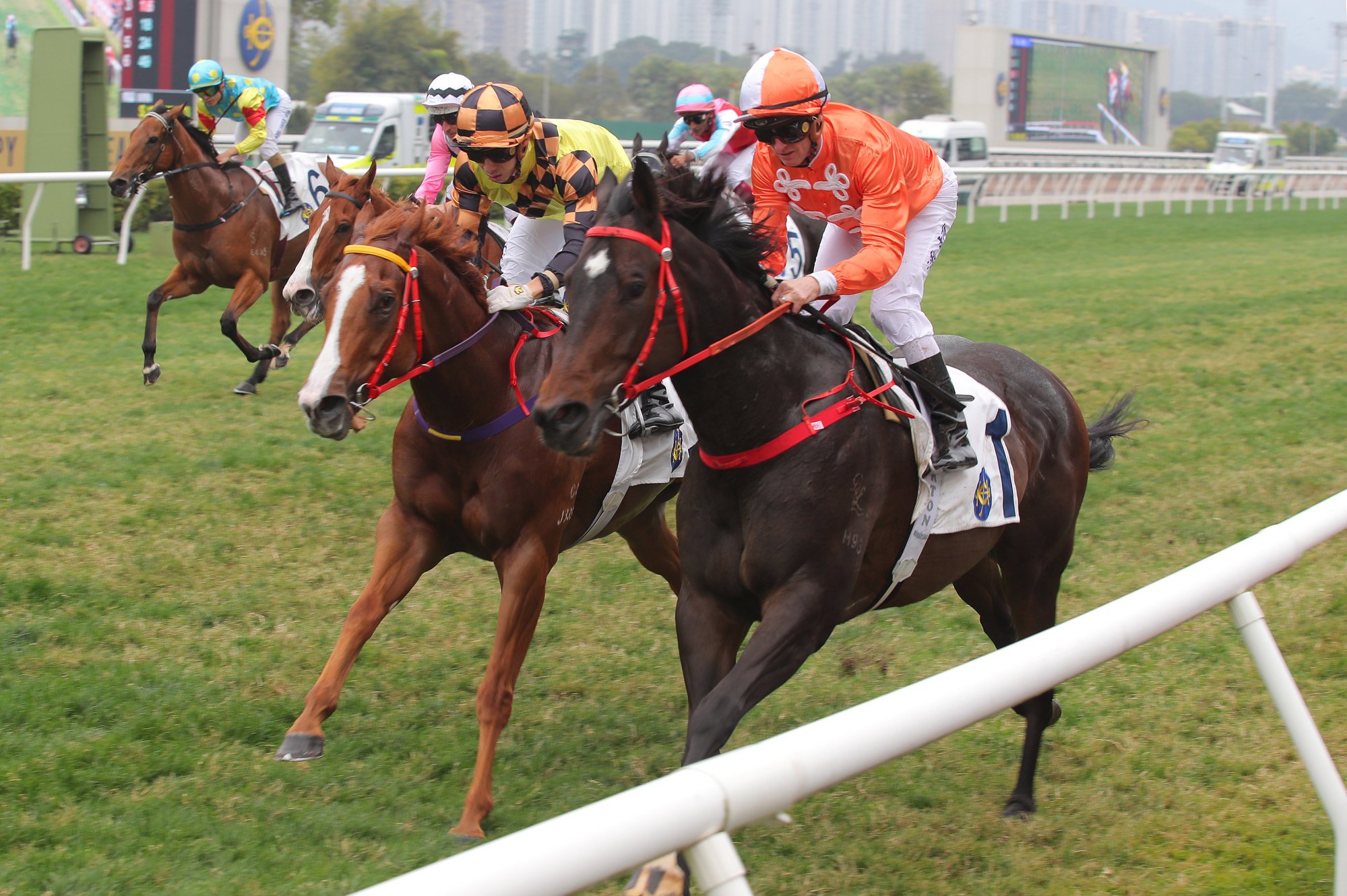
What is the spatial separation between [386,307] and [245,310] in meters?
5.07

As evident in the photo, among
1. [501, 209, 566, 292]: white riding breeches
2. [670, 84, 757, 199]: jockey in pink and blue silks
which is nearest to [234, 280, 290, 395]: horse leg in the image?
[670, 84, 757, 199]: jockey in pink and blue silks

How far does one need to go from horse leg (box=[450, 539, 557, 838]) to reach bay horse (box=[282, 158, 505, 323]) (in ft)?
3.18

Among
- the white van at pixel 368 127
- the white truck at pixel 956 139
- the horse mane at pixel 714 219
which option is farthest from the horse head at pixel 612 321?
the white truck at pixel 956 139

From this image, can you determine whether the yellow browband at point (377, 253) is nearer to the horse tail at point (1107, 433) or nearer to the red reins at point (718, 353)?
the red reins at point (718, 353)

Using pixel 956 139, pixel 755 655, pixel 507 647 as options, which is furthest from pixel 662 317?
pixel 956 139

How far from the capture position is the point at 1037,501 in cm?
393

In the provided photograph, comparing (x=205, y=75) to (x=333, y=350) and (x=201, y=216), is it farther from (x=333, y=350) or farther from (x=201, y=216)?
(x=333, y=350)

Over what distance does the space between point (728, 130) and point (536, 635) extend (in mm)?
5038

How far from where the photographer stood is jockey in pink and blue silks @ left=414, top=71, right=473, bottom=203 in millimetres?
5199

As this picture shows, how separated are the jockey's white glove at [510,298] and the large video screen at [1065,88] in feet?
180

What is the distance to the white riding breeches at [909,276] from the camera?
11.8 ft

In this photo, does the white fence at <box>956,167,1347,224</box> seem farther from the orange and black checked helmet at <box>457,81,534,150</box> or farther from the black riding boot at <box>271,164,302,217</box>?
the orange and black checked helmet at <box>457,81,534,150</box>

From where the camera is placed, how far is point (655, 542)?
15.9 ft

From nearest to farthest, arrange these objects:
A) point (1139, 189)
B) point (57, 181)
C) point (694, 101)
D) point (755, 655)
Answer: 1. point (755, 655)
2. point (694, 101)
3. point (57, 181)
4. point (1139, 189)
